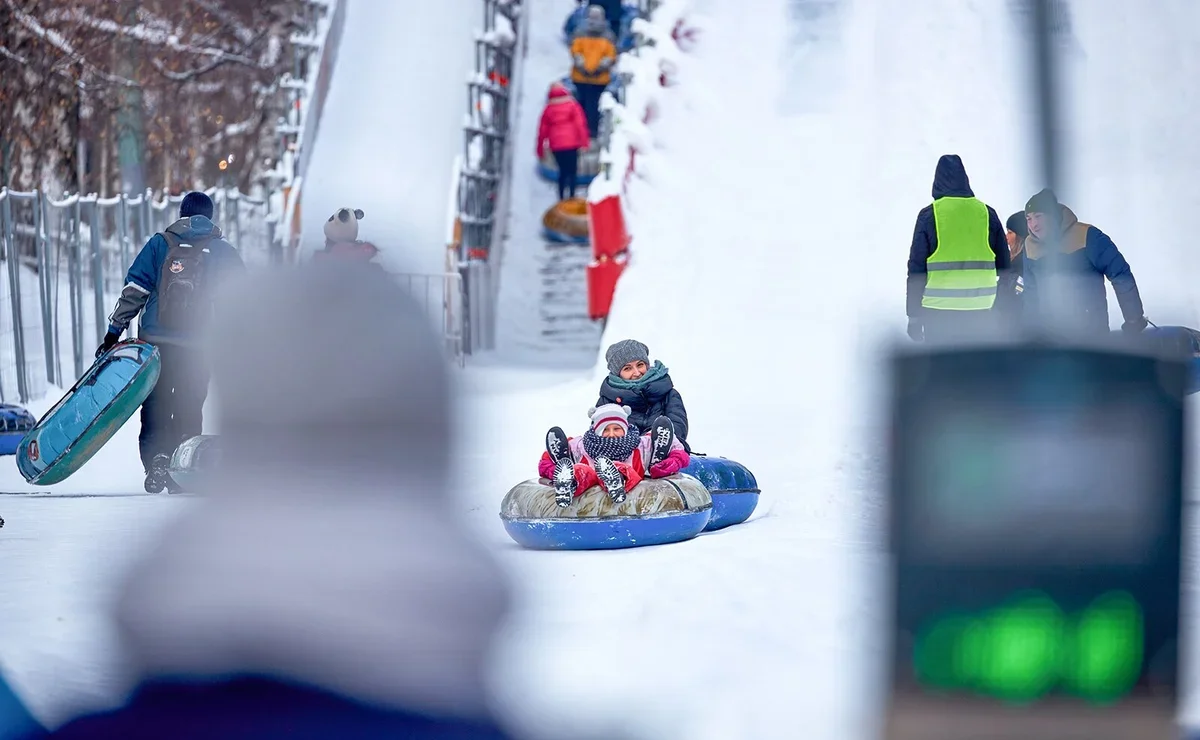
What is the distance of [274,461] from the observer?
10.1 ft

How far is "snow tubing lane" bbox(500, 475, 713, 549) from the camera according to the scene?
6801mm

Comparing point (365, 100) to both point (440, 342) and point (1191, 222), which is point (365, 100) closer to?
point (1191, 222)

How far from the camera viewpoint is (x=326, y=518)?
313cm

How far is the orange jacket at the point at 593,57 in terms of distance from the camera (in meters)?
17.4

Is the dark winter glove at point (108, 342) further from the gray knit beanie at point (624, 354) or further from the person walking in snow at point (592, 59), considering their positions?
the person walking in snow at point (592, 59)

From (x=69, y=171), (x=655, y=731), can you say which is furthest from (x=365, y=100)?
(x=655, y=731)

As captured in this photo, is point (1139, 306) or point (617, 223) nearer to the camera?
point (1139, 306)

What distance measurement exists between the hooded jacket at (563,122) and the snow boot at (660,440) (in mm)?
9974

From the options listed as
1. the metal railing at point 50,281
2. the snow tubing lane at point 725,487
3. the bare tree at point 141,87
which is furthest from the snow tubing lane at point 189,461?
the bare tree at point 141,87

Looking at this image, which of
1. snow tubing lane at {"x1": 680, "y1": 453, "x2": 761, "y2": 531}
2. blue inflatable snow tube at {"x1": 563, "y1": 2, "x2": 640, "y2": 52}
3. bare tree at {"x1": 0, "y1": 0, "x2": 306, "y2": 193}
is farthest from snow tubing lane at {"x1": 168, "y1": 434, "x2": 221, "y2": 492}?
bare tree at {"x1": 0, "y1": 0, "x2": 306, "y2": 193}

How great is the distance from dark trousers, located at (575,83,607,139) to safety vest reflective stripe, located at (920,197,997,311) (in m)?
10.0

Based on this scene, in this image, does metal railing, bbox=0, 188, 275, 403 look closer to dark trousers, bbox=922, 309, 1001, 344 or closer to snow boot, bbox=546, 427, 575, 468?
snow boot, bbox=546, 427, 575, 468

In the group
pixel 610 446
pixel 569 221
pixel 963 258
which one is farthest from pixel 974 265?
pixel 569 221

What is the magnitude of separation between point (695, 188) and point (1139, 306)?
19.2ft
